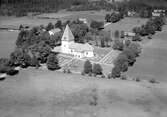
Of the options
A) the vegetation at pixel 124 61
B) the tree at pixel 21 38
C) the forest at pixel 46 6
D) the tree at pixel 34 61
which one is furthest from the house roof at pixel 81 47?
the forest at pixel 46 6

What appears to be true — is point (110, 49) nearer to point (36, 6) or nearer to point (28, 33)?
point (28, 33)

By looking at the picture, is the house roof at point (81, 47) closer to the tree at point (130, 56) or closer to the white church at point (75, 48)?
the white church at point (75, 48)

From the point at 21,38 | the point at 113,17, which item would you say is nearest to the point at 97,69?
the point at 21,38

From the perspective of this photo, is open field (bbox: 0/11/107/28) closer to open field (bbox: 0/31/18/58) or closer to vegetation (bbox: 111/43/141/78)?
open field (bbox: 0/31/18/58)

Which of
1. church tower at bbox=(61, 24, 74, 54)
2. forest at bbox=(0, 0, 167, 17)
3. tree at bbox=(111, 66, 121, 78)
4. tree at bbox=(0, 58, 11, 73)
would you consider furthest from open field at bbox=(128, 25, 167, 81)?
forest at bbox=(0, 0, 167, 17)

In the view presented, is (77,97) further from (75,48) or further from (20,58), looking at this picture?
(75,48)
